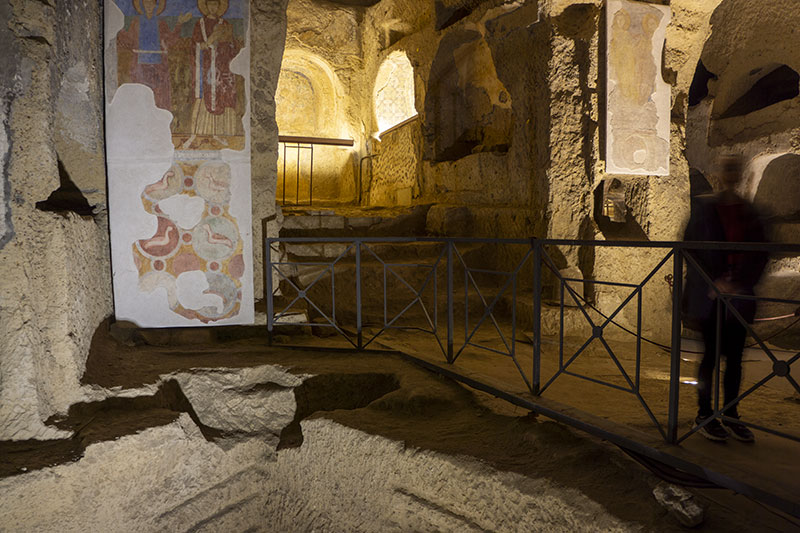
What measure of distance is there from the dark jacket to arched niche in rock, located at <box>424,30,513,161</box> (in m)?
5.24

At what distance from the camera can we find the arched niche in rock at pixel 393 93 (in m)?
10.5

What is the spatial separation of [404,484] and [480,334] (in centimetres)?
304

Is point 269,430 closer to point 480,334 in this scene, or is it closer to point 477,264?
point 480,334

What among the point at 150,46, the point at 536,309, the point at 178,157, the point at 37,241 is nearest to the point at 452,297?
the point at 536,309

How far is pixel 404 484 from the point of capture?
3.02 meters

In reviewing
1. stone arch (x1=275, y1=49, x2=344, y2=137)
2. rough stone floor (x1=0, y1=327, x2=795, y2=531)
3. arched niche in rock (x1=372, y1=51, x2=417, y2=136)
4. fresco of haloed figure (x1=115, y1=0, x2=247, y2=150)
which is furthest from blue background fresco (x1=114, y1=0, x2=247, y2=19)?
stone arch (x1=275, y1=49, x2=344, y2=137)

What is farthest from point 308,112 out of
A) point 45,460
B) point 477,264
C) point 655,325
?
point 45,460

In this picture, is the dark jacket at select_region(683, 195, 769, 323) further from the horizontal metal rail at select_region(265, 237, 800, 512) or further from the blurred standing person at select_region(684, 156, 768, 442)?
the horizontal metal rail at select_region(265, 237, 800, 512)

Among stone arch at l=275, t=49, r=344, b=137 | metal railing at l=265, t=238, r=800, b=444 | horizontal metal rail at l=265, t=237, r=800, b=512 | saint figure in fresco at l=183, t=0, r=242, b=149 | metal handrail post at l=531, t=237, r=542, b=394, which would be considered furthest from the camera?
stone arch at l=275, t=49, r=344, b=137

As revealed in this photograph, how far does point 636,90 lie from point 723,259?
3748 mm

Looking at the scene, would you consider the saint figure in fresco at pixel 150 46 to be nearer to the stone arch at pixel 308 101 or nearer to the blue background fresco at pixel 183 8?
the blue background fresco at pixel 183 8

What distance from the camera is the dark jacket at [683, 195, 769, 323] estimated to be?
9.45 feet

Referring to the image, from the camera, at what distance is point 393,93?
10.7m

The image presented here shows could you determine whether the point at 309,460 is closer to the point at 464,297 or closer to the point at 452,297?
the point at 452,297
